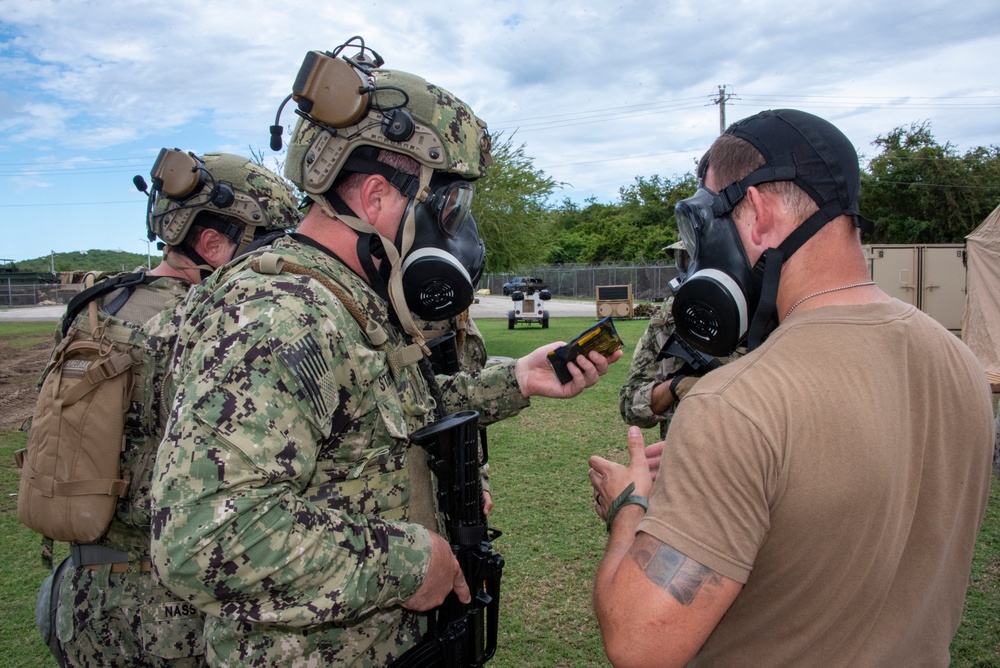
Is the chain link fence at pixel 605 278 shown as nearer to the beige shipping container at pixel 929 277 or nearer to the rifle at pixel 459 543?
the beige shipping container at pixel 929 277

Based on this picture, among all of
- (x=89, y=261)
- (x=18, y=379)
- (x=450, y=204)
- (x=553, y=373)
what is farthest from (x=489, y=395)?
(x=89, y=261)

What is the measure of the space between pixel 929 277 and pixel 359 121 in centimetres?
1987

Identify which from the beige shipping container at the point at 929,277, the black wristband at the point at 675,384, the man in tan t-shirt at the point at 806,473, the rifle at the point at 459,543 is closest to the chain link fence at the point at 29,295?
the beige shipping container at the point at 929,277

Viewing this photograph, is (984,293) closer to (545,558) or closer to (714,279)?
(545,558)

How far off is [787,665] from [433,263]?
143 cm

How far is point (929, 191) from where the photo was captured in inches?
1316

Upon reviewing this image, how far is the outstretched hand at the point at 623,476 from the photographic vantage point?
1734 mm

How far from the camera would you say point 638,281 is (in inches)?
A: 1604

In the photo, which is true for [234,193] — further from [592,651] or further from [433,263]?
[592,651]

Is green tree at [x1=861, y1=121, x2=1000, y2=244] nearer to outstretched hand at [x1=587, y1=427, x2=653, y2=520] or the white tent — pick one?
the white tent

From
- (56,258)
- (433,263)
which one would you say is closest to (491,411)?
(433,263)

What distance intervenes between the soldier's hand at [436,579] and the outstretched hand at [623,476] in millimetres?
428

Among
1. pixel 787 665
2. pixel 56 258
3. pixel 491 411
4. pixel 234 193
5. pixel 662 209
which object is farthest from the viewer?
pixel 56 258

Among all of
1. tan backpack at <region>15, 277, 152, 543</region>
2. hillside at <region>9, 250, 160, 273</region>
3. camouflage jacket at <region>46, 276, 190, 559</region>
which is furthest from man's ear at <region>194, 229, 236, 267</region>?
hillside at <region>9, 250, 160, 273</region>
